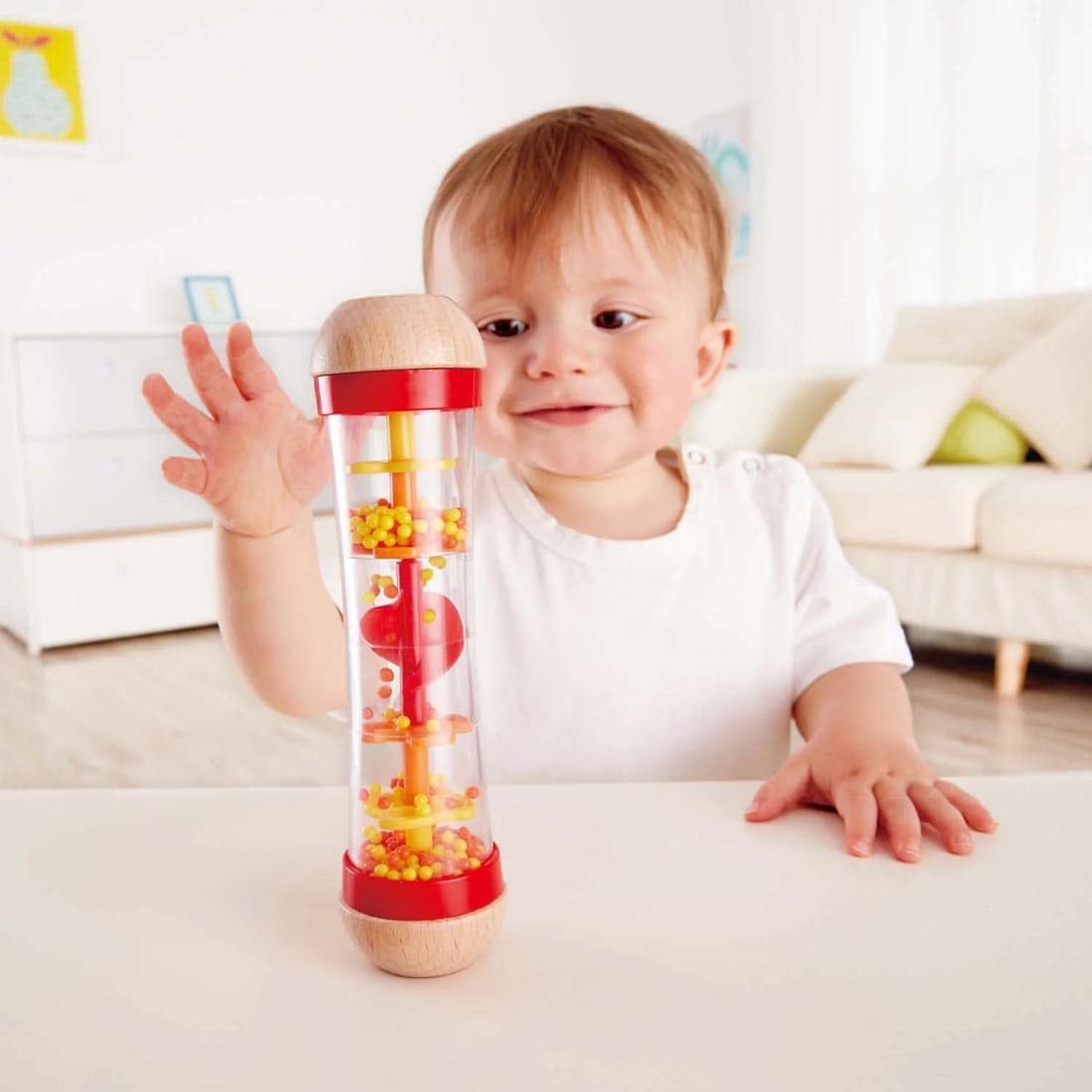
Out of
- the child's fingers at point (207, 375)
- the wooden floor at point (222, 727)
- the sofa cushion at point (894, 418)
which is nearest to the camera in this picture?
the child's fingers at point (207, 375)

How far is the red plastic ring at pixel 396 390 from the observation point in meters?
0.38

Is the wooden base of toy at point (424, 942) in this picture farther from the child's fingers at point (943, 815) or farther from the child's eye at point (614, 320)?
the child's eye at point (614, 320)

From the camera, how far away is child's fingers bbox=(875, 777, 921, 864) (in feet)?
1.69

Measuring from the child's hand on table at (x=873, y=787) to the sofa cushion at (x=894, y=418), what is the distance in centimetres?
254

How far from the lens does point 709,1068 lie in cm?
34

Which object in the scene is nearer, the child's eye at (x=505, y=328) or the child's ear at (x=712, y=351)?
the child's eye at (x=505, y=328)

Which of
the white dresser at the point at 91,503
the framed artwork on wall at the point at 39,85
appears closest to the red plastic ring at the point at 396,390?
the white dresser at the point at 91,503

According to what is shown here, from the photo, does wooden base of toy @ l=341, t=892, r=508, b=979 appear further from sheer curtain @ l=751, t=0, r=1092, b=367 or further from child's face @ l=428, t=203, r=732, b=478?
sheer curtain @ l=751, t=0, r=1092, b=367

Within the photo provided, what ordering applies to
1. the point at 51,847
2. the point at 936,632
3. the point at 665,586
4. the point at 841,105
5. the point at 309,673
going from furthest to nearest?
the point at 841,105 < the point at 936,632 < the point at 665,586 < the point at 309,673 < the point at 51,847

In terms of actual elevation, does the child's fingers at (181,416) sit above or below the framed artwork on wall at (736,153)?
below

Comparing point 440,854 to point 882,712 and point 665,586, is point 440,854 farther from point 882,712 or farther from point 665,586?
point 665,586

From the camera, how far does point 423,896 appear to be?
0.41m

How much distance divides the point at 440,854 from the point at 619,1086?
117 millimetres

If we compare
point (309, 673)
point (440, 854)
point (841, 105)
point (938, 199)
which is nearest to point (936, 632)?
point (938, 199)
